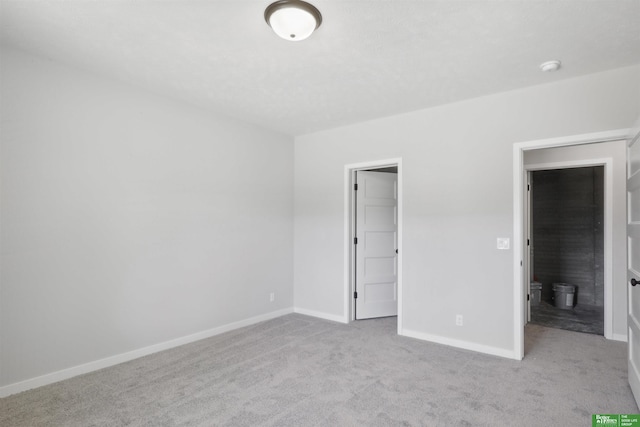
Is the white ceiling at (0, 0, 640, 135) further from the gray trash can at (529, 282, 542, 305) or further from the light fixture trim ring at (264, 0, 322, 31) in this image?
the gray trash can at (529, 282, 542, 305)

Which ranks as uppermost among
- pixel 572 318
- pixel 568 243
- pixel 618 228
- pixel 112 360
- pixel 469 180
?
pixel 469 180

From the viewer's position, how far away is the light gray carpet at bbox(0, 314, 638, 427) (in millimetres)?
2322

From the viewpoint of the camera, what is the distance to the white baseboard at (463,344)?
3381 mm

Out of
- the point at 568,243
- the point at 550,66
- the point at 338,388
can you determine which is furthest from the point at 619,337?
the point at 338,388

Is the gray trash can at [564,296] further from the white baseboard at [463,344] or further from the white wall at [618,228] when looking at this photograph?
the white baseboard at [463,344]

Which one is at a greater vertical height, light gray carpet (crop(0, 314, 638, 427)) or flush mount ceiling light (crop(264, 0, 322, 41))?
flush mount ceiling light (crop(264, 0, 322, 41))

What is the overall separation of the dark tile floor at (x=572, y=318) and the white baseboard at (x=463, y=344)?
1.60 meters

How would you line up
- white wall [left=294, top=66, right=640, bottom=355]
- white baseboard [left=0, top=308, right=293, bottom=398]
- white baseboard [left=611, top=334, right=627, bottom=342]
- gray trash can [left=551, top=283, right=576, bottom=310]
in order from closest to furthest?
white baseboard [left=0, top=308, right=293, bottom=398] < white wall [left=294, top=66, right=640, bottom=355] < white baseboard [left=611, top=334, right=627, bottom=342] < gray trash can [left=551, top=283, right=576, bottom=310]

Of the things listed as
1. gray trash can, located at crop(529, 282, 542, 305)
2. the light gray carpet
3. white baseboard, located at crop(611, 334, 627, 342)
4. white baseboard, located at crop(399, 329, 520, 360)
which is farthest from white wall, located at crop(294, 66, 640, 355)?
gray trash can, located at crop(529, 282, 542, 305)

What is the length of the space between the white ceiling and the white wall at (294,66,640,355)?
23 centimetres

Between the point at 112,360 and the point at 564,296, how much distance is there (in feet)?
20.4

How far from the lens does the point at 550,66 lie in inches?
111

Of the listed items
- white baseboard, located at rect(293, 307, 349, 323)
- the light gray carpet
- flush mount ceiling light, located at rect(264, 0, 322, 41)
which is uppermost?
flush mount ceiling light, located at rect(264, 0, 322, 41)

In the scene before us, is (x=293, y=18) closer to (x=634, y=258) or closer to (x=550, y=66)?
(x=550, y=66)
